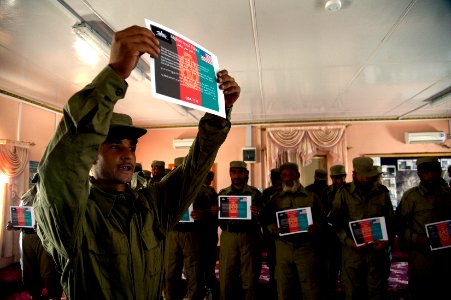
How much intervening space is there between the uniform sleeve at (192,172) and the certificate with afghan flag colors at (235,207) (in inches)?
101

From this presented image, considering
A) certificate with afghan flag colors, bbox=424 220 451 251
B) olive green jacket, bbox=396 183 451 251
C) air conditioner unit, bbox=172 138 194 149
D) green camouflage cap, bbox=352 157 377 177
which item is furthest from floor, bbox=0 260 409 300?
air conditioner unit, bbox=172 138 194 149

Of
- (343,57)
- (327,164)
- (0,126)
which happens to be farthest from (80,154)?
(327,164)

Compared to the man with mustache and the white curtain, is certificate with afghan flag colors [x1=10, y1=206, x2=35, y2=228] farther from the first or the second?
the man with mustache

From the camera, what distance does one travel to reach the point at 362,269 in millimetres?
3373

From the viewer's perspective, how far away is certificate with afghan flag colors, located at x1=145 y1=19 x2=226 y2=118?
98cm

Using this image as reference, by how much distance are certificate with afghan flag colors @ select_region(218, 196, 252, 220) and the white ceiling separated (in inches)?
77.4

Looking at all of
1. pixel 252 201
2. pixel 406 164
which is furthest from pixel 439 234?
pixel 406 164

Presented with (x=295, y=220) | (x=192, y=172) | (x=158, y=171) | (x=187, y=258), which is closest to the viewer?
(x=192, y=172)

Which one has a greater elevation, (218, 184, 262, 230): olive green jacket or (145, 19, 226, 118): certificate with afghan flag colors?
(145, 19, 226, 118): certificate with afghan flag colors

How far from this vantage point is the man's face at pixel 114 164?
127 cm

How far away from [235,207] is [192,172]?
2.69m

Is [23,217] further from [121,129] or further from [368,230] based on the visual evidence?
[368,230]

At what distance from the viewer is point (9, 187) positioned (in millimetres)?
5785

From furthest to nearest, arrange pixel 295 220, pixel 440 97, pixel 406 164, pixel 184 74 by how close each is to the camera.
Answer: pixel 406 164 < pixel 440 97 < pixel 295 220 < pixel 184 74
